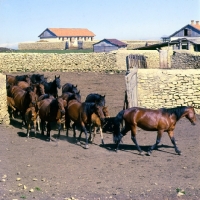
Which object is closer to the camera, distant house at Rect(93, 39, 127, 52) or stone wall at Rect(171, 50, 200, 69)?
stone wall at Rect(171, 50, 200, 69)

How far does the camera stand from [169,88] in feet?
56.2

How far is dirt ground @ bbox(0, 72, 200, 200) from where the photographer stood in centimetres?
897

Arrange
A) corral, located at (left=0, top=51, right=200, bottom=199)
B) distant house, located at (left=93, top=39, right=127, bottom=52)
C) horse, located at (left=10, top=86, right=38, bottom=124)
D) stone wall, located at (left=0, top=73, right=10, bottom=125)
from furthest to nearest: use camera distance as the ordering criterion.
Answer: distant house, located at (left=93, top=39, right=127, bottom=52) < stone wall, located at (left=0, top=73, right=10, bottom=125) < horse, located at (left=10, top=86, right=38, bottom=124) < corral, located at (left=0, top=51, right=200, bottom=199)

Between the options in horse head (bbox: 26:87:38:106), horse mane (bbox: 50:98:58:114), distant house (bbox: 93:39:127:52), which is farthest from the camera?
distant house (bbox: 93:39:127:52)

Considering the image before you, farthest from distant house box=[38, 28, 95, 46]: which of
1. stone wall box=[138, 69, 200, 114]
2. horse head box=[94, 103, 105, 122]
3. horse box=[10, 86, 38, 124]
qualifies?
horse head box=[94, 103, 105, 122]

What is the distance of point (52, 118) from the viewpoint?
13664 millimetres

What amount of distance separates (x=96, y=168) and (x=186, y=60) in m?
18.7

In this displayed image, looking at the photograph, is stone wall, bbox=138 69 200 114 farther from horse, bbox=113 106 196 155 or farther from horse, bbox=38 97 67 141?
horse, bbox=113 106 196 155

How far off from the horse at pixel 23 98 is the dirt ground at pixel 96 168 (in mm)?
852

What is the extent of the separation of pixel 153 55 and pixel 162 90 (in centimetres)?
1821

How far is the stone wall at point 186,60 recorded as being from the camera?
26.6 meters

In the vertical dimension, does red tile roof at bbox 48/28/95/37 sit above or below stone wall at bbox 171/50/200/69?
above

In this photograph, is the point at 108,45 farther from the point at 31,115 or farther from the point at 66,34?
the point at 31,115

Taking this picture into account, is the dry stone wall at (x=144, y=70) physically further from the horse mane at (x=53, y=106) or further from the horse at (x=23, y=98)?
the horse mane at (x=53, y=106)
